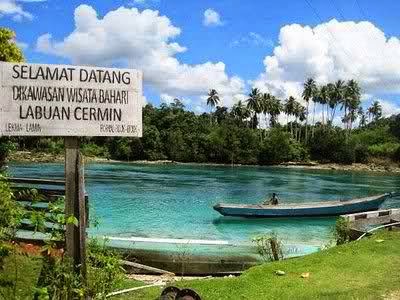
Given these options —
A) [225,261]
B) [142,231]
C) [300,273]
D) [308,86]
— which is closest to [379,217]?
[225,261]

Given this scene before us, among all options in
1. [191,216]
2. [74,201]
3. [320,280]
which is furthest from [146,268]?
[191,216]

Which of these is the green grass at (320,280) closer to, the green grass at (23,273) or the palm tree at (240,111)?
the green grass at (23,273)

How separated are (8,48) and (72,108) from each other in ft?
37.8

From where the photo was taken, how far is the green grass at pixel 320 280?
8.13 meters

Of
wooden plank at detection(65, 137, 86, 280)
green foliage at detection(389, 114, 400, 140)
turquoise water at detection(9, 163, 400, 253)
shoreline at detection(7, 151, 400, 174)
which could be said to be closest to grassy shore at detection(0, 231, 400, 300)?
wooden plank at detection(65, 137, 86, 280)

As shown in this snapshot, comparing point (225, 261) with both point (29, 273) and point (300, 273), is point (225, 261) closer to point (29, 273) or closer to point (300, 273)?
point (300, 273)

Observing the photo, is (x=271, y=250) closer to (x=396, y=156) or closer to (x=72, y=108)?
(x=72, y=108)

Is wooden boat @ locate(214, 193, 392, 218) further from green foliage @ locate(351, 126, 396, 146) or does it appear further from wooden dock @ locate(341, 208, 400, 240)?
green foliage @ locate(351, 126, 396, 146)

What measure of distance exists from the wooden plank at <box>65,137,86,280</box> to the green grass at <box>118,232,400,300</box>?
11.0 ft

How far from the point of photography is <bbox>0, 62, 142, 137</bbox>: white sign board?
16.8ft

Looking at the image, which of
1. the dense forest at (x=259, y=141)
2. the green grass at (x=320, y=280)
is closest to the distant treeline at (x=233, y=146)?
the dense forest at (x=259, y=141)

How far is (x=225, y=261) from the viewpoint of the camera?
→ 13.9 m

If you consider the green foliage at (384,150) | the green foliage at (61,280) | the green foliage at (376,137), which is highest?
the green foliage at (376,137)

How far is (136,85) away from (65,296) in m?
2.29
